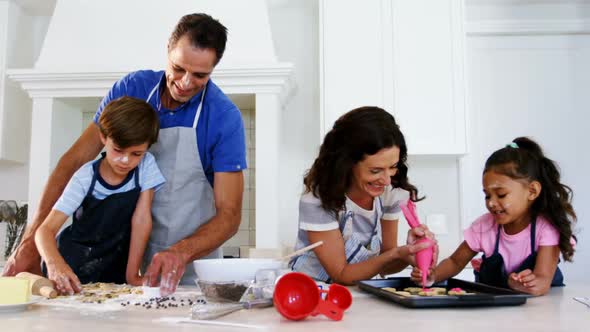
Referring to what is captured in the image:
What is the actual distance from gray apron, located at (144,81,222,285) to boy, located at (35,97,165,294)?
0.09 m

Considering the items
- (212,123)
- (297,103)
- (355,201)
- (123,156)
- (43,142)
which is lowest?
(355,201)

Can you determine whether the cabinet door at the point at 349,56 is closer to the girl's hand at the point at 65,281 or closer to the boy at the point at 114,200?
the boy at the point at 114,200

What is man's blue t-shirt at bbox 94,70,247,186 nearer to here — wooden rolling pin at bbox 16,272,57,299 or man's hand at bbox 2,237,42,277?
man's hand at bbox 2,237,42,277

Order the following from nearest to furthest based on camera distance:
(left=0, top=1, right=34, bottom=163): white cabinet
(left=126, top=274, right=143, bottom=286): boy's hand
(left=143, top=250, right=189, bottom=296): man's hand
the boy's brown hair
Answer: (left=143, top=250, right=189, bottom=296): man's hand
(left=126, top=274, right=143, bottom=286): boy's hand
the boy's brown hair
(left=0, top=1, right=34, bottom=163): white cabinet

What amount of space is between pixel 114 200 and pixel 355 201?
707 millimetres

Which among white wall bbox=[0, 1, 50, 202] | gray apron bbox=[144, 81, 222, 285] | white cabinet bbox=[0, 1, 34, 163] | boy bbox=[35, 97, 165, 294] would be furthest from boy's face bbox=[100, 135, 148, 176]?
white wall bbox=[0, 1, 50, 202]

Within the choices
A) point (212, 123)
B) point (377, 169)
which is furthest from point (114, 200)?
point (377, 169)

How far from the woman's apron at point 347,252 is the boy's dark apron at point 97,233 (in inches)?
20.8

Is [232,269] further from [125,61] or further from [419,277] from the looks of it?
[125,61]

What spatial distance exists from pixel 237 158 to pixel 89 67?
172 cm

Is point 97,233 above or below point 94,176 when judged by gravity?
below

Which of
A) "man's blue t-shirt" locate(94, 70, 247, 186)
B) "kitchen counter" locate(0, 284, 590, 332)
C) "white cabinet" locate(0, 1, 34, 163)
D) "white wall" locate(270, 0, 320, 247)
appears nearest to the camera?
"kitchen counter" locate(0, 284, 590, 332)

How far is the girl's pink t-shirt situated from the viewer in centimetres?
148

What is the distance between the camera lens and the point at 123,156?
62.3 inches
